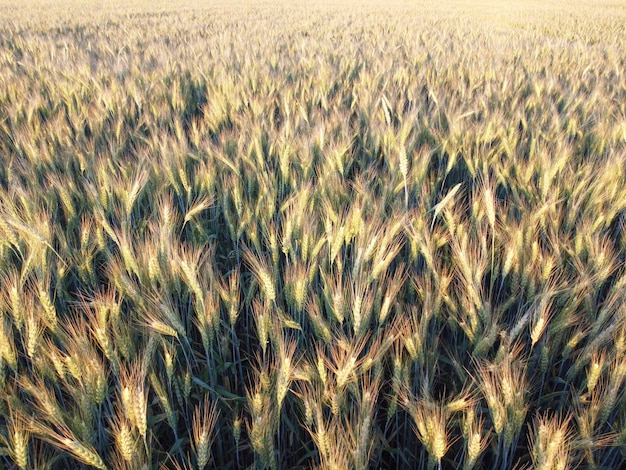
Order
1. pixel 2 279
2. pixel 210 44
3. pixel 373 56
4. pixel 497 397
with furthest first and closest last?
pixel 210 44
pixel 373 56
pixel 2 279
pixel 497 397

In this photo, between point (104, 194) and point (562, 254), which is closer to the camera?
point (562, 254)

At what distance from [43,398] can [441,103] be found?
2734 mm

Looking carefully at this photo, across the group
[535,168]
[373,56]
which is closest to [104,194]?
[535,168]

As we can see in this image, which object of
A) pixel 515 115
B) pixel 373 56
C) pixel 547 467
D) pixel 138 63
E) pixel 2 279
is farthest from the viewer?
pixel 373 56

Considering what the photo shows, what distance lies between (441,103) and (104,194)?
7.18ft

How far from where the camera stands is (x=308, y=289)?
1.31 m

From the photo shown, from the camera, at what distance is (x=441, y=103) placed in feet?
9.39

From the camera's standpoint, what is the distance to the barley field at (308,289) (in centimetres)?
91

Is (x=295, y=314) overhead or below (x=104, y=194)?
below

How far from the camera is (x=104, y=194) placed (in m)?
1.60

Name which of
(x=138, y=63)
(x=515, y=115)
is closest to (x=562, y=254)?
(x=515, y=115)

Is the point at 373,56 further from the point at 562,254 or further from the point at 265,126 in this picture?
the point at 562,254

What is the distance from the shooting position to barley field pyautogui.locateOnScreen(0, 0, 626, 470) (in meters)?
0.91

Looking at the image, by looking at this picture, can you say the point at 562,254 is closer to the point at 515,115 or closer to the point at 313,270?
the point at 313,270
